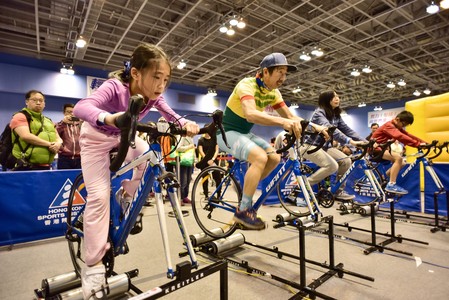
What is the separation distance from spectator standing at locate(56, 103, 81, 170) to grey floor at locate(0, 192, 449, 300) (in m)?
1.27

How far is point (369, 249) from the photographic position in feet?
9.55

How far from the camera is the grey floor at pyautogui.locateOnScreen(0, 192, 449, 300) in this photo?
2021mm

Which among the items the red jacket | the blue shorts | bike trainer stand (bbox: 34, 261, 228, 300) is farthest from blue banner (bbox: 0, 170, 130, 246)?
the red jacket

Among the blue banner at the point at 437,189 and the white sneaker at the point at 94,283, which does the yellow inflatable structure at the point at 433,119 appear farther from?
the white sneaker at the point at 94,283

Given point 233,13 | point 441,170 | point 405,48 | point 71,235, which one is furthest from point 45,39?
point 405,48

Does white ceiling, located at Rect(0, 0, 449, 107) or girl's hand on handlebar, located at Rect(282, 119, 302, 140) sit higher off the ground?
white ceiling, located at Rect(0, 0, 449, 107)

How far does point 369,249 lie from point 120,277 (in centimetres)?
261

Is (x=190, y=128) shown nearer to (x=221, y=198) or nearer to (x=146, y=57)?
(x=146, y=57)

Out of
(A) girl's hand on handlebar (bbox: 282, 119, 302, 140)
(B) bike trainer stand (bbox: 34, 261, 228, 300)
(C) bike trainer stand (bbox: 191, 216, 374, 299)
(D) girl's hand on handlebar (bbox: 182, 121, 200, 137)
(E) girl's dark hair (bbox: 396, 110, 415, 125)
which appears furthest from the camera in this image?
(E) girl's dark hair (bbox: 396, 110, 415, 125)

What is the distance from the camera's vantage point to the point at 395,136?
4441 mm

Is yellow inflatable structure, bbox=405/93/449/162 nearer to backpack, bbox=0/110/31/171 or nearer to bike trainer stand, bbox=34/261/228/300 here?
bike trainer stand, bbox=34/261/228/300

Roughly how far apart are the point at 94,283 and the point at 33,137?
108 inches

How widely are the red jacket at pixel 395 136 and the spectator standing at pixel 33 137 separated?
204 inches

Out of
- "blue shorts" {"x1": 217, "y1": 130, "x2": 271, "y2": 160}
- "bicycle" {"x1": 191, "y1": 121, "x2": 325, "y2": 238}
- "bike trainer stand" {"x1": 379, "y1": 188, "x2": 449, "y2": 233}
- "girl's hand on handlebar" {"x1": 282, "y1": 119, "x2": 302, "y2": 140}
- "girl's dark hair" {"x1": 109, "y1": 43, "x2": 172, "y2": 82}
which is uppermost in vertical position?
"girl's dark hair" {"x1": 109, "y1": 43, "x2": 172, "y2": 82}
